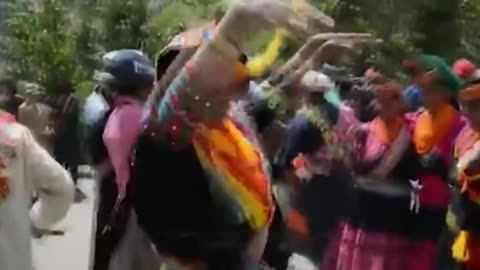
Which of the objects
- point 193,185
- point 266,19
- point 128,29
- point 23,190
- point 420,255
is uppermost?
point 266,19

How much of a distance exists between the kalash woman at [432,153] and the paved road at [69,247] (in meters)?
3.39

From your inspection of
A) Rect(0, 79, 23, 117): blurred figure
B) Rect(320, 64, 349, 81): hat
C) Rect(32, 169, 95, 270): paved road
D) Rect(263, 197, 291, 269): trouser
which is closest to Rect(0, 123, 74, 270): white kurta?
Rect(263, 197, 291, 269): trouser

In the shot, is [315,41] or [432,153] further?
[432,153]

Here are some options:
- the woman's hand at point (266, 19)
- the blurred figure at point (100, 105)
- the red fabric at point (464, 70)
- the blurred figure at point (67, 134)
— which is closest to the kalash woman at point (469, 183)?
the red fabric at point (464, 70)

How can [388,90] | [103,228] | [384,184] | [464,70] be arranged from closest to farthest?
[103,228] < [384,184] < [388,90] < [464,70]

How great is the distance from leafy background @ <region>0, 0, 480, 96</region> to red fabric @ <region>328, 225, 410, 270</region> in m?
3.34

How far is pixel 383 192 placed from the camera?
22.7 ft

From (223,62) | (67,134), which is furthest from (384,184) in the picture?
(67,134)

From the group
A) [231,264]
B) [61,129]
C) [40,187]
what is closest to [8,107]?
[61,129]

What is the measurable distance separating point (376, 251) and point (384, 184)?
1.17 ft

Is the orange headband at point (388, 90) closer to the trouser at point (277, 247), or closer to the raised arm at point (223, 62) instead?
the trouser at point (277, 247)

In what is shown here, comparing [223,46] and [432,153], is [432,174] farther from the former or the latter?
[223,46]

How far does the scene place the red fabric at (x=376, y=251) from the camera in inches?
273

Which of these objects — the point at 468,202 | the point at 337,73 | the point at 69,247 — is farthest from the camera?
the point at 69,247
